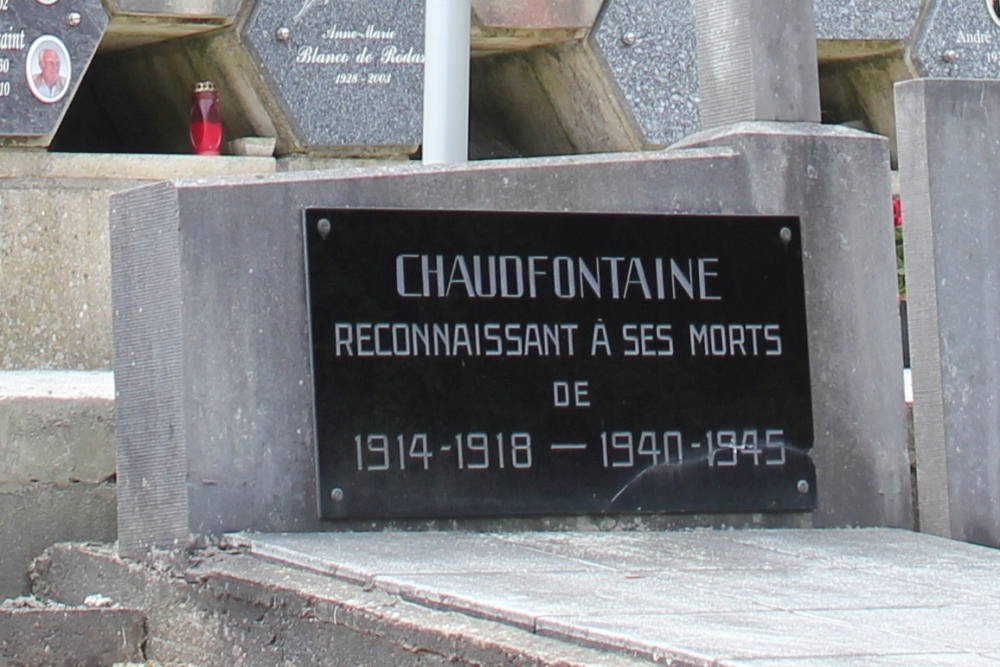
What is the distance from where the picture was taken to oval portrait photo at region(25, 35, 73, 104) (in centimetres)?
728

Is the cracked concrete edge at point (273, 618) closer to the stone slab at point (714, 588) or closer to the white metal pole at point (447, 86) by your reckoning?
the stone slab at point (714, 588)

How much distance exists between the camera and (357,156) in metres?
8.13

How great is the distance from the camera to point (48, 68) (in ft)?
24.0

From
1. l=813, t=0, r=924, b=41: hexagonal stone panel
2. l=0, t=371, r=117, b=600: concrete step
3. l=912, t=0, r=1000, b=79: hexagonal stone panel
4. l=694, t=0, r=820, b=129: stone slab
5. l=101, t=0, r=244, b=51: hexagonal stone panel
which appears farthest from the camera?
l=912, t=0, r=1000, b=79: hexagonal stone panel

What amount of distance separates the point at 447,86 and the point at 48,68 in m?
2.14

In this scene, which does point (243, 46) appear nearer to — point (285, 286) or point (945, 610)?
point (285, 286)

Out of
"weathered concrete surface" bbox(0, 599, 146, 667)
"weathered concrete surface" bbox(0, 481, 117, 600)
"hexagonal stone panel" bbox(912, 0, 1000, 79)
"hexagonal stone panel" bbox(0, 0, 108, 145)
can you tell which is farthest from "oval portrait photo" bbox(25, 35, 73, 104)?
"hexagonal stone panel" bbox(912, 0, 1000, 79)

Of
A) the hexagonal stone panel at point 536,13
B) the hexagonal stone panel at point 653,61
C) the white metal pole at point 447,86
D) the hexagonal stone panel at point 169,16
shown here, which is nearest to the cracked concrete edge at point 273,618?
the white metal pole at point 447,86

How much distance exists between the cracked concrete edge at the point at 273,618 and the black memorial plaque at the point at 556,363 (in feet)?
1.11

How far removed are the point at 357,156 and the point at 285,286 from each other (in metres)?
4.17

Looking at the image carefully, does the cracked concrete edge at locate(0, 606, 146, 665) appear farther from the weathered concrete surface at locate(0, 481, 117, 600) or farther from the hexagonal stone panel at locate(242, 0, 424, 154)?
the hexagonal stone panel at locate(242, 0, 424, 154)

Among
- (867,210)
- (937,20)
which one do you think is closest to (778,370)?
(867,210)

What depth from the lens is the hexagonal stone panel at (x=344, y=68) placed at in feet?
25.7

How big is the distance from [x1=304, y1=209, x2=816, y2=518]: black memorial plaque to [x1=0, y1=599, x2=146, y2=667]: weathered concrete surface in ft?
1.57
